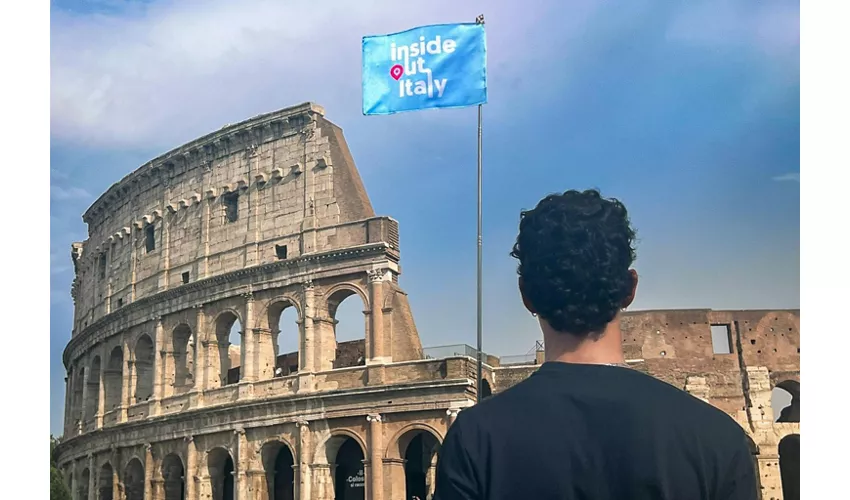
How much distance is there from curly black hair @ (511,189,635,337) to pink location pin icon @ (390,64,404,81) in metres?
9.83

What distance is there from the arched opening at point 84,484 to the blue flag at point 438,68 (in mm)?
16751

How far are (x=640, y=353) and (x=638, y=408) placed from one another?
1444 cm

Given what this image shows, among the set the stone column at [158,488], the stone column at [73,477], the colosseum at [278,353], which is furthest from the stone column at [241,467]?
the stone column at [73,477]

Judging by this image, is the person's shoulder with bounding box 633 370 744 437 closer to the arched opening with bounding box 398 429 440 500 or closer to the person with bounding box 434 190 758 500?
the person with bounding box 434 190 758 500

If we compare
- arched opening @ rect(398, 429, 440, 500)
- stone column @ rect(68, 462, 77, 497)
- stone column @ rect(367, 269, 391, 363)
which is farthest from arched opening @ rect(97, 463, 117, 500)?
stone column @ rect(367, 269, 391, 363)

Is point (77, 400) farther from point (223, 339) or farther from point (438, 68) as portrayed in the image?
point (438, 68)

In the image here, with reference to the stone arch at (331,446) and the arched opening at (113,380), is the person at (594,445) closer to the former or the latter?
the stone arch at (331,446)

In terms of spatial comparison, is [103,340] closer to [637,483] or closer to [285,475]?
[285,475]

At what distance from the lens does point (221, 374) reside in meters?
21.7

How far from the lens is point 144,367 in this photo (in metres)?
23.6

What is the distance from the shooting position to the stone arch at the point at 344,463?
18797mm

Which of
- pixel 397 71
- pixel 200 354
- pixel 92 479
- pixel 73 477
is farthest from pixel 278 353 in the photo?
pixel 397 71

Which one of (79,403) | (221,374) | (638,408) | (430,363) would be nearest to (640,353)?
(430,363)

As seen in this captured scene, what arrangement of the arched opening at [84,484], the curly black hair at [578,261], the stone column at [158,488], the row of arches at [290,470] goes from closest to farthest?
the curly black hair at [578,261]
the row of arches at [290,470]
the stone column at [158,488]
the arched opening at [84,484]
